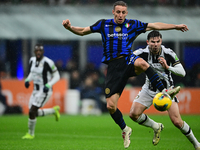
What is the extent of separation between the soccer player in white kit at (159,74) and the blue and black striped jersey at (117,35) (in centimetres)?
39

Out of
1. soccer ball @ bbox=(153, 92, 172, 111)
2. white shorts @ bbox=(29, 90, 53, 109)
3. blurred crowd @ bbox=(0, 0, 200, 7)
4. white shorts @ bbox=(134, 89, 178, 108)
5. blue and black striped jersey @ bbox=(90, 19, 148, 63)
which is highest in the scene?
blurred crowd @ bbox=(0, 0, 200, 7)

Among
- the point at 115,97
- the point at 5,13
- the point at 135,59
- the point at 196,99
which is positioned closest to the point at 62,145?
the point at 115,97

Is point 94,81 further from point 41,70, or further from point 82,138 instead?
point 82,138

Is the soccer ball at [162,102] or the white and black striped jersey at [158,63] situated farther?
the white and black striped jersey at [158,63]

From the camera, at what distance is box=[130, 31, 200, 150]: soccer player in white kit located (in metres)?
6.54

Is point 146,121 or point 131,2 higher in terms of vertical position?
point 131,2

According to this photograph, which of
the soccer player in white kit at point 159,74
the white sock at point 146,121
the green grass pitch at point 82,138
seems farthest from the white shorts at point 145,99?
the green grass pitch at point 82,138

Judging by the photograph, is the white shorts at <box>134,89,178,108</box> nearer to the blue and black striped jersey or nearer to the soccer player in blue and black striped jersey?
the soccer player in blue and black striped jersey

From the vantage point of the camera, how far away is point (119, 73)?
244 inches

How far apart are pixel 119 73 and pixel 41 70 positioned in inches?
162

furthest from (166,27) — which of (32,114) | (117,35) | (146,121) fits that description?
(32,114)

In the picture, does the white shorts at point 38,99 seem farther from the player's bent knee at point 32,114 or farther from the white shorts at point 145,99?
the white shorts at point 145,99

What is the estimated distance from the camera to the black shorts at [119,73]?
6.18 meters

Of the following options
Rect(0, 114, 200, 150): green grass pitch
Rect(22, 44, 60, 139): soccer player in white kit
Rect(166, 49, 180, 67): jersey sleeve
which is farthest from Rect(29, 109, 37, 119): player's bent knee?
Rect(166, 49, 180, 67): jersey sleeve
